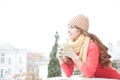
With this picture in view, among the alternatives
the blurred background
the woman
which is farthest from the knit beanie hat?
the blurred background

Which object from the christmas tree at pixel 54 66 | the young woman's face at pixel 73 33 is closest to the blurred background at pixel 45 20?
the christmas tree at pixel 54 66

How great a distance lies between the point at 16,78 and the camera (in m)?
4.29

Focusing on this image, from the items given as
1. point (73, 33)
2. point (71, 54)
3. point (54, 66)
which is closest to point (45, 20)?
point (54, 66)

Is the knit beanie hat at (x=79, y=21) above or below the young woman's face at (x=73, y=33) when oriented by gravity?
above

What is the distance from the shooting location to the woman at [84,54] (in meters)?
1.25

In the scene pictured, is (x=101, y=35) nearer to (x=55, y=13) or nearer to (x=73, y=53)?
(x=55, y=13)

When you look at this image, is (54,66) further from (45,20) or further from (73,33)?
(73,33)

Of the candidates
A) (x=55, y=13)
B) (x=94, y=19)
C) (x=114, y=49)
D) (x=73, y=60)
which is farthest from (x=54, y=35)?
(x=73, y=60)

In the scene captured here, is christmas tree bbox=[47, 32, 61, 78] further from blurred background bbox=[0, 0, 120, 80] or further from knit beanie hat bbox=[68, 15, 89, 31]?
knit beanie hat bbox=[68, 15, 89, 31]

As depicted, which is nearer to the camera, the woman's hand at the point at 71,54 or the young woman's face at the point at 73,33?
the woman's hand at the point at 71,54

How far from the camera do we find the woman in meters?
1.25

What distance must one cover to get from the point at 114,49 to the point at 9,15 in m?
1.45

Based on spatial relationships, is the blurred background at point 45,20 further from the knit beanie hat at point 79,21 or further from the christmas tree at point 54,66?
the knit beanie hat at point 79,21

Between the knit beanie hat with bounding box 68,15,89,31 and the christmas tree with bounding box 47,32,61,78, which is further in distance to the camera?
the christmas tree with bounding box 47,32,61,78
